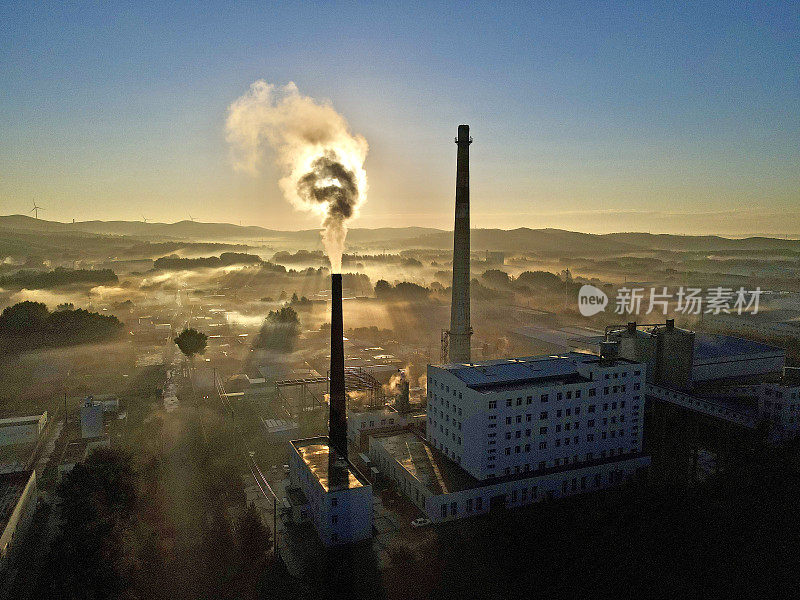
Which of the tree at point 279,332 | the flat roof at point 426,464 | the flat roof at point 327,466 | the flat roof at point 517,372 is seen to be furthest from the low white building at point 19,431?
the tree at point 279,332

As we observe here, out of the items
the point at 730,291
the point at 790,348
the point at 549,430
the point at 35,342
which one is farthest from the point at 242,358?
the point at 730,291

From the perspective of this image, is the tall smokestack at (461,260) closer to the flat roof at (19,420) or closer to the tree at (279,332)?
the flat roof at (19,420)

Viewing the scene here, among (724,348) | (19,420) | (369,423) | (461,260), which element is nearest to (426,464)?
(369,423)

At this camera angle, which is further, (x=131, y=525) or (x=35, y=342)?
(x=35, y=342)

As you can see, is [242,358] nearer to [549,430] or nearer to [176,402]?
[176,402]

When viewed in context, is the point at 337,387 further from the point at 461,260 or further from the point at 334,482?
the point at 461,260

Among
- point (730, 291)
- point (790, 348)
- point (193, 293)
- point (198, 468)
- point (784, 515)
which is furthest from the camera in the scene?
point (193, 293)
